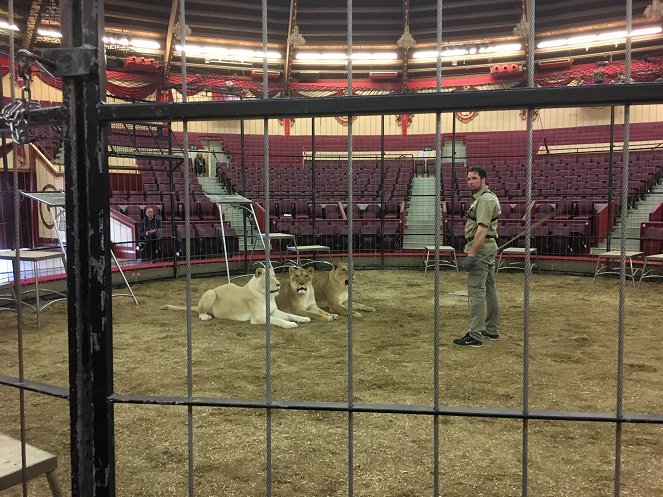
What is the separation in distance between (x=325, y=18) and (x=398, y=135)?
20.8 feet

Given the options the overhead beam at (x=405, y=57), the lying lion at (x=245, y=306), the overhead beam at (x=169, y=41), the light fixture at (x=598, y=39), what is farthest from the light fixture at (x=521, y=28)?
the lying lion at (x=245, y=306)

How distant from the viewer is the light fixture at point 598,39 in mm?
20391

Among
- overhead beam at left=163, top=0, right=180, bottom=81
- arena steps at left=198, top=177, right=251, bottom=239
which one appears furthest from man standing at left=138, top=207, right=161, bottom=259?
overhead beam at left=163, top=0, right=180, bottom=81

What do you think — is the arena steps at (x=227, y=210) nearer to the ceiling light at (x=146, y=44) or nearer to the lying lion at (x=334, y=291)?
the lying lion at (x=334, y=291)

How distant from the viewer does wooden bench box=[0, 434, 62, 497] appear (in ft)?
6.38

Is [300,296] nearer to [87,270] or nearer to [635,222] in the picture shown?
[87,270]

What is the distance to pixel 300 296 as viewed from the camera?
263 inches

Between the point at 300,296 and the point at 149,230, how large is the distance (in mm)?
4575

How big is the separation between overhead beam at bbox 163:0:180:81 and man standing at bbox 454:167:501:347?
19601 mm

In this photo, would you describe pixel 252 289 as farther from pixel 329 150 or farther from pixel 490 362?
pixel 329 150

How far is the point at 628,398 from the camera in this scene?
3.81 metres

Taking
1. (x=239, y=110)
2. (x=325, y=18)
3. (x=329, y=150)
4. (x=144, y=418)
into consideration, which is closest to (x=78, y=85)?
(x=239, y=110)

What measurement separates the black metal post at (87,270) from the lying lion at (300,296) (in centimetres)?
473

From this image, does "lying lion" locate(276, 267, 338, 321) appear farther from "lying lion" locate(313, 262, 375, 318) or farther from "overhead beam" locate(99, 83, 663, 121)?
"overhead beam" locate(99, 83, 663, 121)
